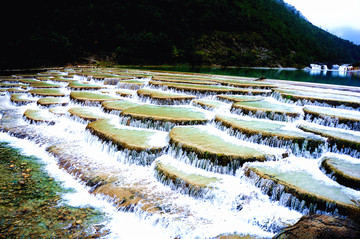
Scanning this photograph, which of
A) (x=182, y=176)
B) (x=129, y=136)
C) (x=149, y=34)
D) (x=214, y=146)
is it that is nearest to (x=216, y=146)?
(x=214, y=146)

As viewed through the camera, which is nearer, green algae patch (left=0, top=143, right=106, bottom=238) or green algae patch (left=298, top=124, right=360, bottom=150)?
green algae patch (left=0, top=143, right=106, bottom=238)

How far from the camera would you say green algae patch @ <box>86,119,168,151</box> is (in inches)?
203

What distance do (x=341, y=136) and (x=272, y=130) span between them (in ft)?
4.55

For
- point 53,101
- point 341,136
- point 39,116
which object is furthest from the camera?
point 53,101

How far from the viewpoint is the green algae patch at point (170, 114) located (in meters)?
6.48

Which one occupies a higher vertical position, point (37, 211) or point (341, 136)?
point (341, 136)

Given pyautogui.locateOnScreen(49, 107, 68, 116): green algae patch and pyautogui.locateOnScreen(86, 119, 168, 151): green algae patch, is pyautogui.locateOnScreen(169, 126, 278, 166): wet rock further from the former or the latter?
pyautogui.locateOnScreen(49, 107, 68, 116): green algae patch

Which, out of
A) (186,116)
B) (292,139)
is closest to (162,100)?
(186,116)

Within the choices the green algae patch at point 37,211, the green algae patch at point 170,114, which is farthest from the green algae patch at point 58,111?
the green algae patch at point 37,211

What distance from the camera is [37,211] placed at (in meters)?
3.53

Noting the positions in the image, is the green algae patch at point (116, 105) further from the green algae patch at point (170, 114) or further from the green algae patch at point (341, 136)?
the green algae patch at point (341, 136)

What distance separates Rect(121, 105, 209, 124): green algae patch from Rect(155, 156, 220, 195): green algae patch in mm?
1886

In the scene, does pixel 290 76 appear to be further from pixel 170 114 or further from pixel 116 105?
pixel 170 114

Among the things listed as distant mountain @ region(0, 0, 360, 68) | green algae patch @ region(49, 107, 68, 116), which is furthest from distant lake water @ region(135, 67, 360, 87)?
green algae patch @ region(49, 107, 68, 116)
